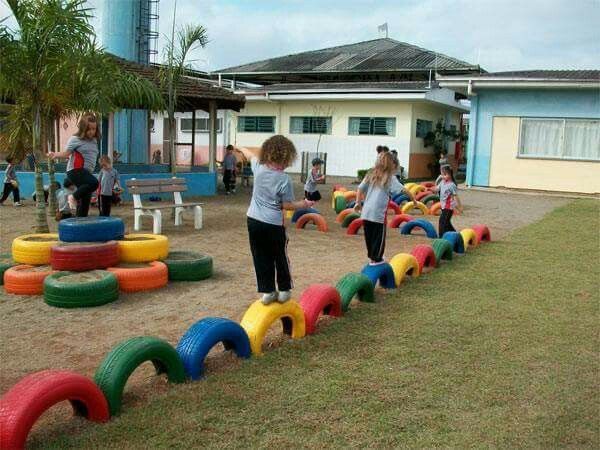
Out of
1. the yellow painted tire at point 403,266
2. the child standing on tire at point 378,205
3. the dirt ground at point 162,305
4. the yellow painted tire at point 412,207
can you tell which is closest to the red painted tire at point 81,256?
the dirt ground at point 162,305

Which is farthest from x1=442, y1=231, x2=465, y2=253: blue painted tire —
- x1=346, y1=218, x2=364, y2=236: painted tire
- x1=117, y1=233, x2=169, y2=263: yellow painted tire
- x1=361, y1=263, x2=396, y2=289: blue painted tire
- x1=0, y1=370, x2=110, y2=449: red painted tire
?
x1=0, y1=370, x2=110, y2=449: red painted tire

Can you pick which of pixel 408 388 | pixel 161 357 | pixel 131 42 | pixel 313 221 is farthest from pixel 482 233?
pixel 131 42

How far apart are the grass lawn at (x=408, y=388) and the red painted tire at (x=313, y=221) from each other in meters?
5.03

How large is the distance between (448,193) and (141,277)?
5.42m

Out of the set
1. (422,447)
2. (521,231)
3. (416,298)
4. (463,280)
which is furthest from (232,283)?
(521,231)

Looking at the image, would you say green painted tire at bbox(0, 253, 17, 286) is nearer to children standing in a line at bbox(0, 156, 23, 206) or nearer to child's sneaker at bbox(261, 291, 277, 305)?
child's sneaker at bbox(261, 291, 277, 305)

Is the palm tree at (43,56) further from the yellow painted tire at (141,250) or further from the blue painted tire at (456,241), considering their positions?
the blue painted tire at (456,241)

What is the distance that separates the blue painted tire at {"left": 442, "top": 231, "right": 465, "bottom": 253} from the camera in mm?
9430

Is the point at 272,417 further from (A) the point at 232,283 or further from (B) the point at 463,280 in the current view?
(B) the point at 463,280

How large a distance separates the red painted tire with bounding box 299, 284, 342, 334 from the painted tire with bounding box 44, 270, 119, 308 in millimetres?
2015

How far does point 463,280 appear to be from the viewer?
25.1 feet

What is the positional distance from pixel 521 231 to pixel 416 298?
22.0ft

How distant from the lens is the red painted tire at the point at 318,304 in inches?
213

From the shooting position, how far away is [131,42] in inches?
1095
